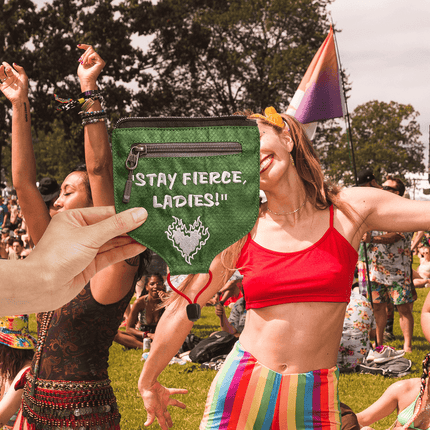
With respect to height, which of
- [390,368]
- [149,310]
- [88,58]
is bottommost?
[390,368]

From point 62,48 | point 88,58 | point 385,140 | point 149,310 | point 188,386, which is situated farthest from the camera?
point 385,140

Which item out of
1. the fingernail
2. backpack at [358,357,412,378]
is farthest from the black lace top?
backpack at [358,357,412,378]

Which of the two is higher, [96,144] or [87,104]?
[87,104]

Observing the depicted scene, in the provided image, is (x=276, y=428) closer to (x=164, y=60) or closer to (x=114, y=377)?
(x=114, y=377)

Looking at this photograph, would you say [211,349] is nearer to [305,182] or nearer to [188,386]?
[188,386]

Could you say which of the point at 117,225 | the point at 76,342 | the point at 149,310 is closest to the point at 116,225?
the point at 117,225

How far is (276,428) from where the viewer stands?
7.42 feet

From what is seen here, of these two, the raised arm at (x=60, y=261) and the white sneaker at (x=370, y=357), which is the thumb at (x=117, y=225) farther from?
the white sneaker at (x=370, y=357)

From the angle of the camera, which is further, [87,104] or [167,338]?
[167,338]

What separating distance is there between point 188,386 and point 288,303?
4239 millimetres

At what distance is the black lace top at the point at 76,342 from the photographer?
2.34 metres

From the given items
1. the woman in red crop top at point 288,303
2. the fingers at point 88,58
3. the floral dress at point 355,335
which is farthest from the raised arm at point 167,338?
the floral dress at point 355,335

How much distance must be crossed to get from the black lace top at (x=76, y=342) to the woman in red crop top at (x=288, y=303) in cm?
28

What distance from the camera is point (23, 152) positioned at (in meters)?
2.12
